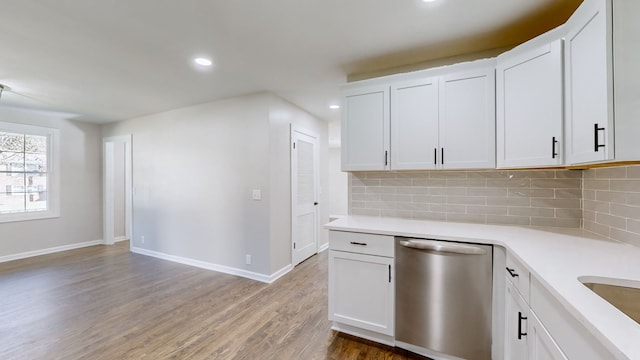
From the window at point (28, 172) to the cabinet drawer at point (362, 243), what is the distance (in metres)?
5.50

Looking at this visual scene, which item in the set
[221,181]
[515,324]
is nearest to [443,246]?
[515,324]

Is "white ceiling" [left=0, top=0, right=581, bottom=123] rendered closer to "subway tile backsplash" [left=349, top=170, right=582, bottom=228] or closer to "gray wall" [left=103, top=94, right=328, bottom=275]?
"gray wall" [left=103, top=94, right=328, bottom=275]

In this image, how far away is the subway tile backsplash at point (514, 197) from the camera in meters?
1.58

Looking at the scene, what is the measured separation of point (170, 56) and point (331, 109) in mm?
2328

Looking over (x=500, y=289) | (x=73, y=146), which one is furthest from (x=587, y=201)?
(x=73, y=146)

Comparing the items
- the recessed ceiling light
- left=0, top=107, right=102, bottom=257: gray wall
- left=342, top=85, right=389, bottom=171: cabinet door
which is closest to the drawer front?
left=342, top=85, right=389, bottom=171: cabinet door

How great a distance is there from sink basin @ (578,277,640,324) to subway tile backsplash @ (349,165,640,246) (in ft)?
2.17

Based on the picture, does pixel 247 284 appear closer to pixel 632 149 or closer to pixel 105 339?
pixel 105 339

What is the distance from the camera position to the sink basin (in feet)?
3.37

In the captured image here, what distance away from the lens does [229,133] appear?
3.64 m

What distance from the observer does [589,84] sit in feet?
4.46

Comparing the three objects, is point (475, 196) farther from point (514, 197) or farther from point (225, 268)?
point (225, 268)

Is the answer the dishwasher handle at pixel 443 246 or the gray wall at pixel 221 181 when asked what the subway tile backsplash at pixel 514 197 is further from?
the gray wall at pixel 221 181

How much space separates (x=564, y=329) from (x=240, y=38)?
2.54 meters
